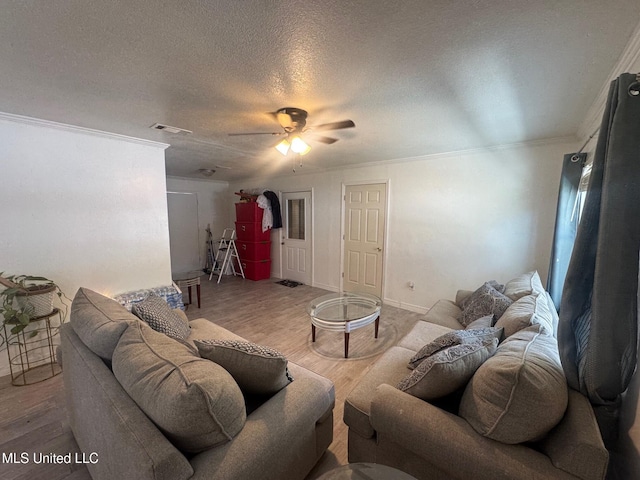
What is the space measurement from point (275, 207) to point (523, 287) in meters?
4.32

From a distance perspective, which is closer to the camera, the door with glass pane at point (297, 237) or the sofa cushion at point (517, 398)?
the sofa cushion at point (517, 398)

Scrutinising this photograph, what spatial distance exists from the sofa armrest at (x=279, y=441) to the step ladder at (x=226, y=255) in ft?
15.3

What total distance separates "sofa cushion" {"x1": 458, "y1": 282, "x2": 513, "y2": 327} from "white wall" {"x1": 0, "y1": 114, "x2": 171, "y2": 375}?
340 centimetres

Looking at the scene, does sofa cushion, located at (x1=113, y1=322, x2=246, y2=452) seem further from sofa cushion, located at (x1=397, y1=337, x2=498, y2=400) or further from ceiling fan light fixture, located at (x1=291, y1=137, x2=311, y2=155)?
ceiling fan light fixture, located at (x1=291, y1=137, x2=311, y2=155)

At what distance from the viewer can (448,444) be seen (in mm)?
1010

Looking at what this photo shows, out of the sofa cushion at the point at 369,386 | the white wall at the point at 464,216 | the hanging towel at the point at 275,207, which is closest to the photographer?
the sofa cushion at the point at 369,386

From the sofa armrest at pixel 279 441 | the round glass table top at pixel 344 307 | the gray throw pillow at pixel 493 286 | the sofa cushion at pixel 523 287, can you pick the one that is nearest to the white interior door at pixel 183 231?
the round glass table top at pixel 344 307

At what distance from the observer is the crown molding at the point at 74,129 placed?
7.16ft

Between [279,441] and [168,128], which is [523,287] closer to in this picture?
[279,441]

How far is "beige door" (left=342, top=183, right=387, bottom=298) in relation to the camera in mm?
4117

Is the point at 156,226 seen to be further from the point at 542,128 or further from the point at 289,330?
the point at 542,128

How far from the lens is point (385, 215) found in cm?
402

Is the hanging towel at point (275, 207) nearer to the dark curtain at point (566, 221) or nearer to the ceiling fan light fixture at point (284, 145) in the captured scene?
the ceiling fan light fixture at point (284, 145)

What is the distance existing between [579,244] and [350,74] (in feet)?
4.70
